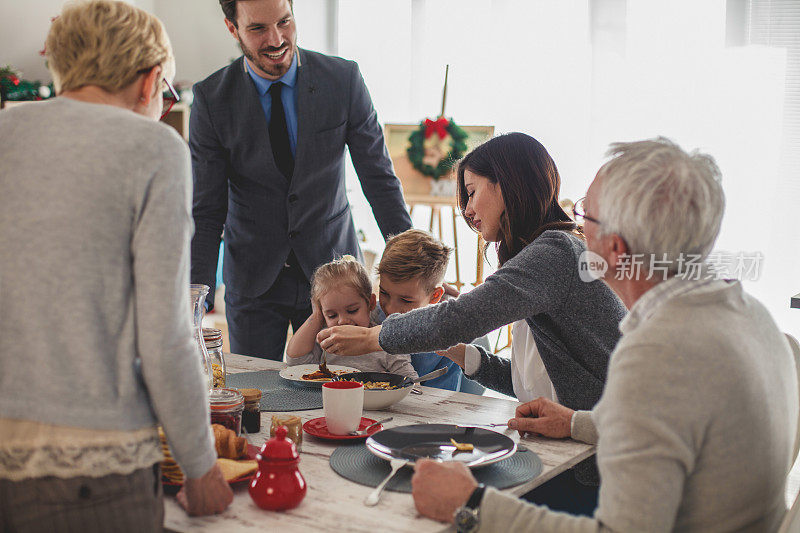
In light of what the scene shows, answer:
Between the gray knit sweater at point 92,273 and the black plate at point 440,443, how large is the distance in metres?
0.46

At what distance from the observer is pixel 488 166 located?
5.98 ft

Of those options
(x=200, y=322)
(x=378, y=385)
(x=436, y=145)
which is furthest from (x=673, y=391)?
(x=436, y=145)

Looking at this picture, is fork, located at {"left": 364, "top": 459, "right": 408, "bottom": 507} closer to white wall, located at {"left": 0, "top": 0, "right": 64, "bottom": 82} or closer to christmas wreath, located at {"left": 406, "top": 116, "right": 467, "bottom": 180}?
christmas wreath, located at {"left": 406, "top": 116, "right": 467, "bottom": 180}

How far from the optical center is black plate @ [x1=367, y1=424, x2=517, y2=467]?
1.26 m

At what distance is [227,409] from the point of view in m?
1.34

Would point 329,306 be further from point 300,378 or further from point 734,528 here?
point 734,528

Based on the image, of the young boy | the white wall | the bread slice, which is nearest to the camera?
the bread slice

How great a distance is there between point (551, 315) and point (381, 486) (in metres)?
0.66

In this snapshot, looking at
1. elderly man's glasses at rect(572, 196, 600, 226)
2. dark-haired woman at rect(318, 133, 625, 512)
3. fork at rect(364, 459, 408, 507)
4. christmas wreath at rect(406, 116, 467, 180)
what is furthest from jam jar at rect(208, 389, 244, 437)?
christmas wreath at rect(406, 116, 467, 180)

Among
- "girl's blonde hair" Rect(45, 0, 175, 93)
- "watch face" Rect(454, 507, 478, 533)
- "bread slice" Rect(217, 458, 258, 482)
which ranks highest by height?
"girl's blonde hair" Rect(45, 0, 175, 93)

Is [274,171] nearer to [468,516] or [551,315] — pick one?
[551,315]

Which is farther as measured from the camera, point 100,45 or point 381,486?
point 381,486

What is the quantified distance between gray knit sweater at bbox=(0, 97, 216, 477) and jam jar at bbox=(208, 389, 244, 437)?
15.7 inches

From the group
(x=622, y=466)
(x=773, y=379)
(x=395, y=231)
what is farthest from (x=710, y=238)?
(x=395, y=231)
